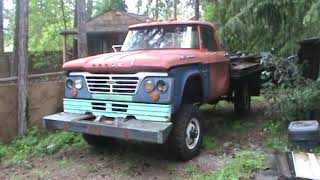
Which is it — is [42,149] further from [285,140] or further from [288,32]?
Result: [288,32]

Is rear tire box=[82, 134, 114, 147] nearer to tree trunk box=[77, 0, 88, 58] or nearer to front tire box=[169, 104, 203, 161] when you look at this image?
front tire box=[169, 104, 203, 161]

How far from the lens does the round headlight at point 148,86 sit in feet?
20.5

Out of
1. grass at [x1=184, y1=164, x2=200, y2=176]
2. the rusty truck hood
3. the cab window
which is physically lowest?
grass at [x1=184, y1=164, x2=200, y2=176]

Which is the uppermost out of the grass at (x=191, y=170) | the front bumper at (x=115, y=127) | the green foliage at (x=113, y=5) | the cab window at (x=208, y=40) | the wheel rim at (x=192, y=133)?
the green foliage at (x=113, y=5)

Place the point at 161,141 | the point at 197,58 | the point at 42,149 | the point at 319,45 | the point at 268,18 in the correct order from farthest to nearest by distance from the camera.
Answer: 1. the point at 319,45
2. the point at 268,18
3. the point at 42,149
4. the point at 197,58
5. the point at 161,141

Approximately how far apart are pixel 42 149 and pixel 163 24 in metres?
3.13

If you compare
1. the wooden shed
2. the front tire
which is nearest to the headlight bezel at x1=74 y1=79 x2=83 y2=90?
the front tire

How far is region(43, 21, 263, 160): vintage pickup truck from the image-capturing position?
6.21 meters

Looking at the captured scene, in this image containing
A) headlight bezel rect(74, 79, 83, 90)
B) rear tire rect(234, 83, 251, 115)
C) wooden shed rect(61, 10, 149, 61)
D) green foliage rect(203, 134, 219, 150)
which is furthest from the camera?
wooden shed rect(61, 10, 149, 61)

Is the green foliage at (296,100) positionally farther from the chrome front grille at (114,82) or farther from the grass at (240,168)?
the chrome front grille at (114,82)

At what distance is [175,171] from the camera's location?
6.37m

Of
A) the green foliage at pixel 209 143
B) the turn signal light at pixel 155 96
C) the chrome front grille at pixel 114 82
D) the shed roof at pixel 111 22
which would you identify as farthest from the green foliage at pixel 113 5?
the turn signal light at pixel 155 96

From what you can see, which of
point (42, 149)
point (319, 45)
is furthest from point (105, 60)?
point (319, 45)

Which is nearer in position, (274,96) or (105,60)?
(105,60)
